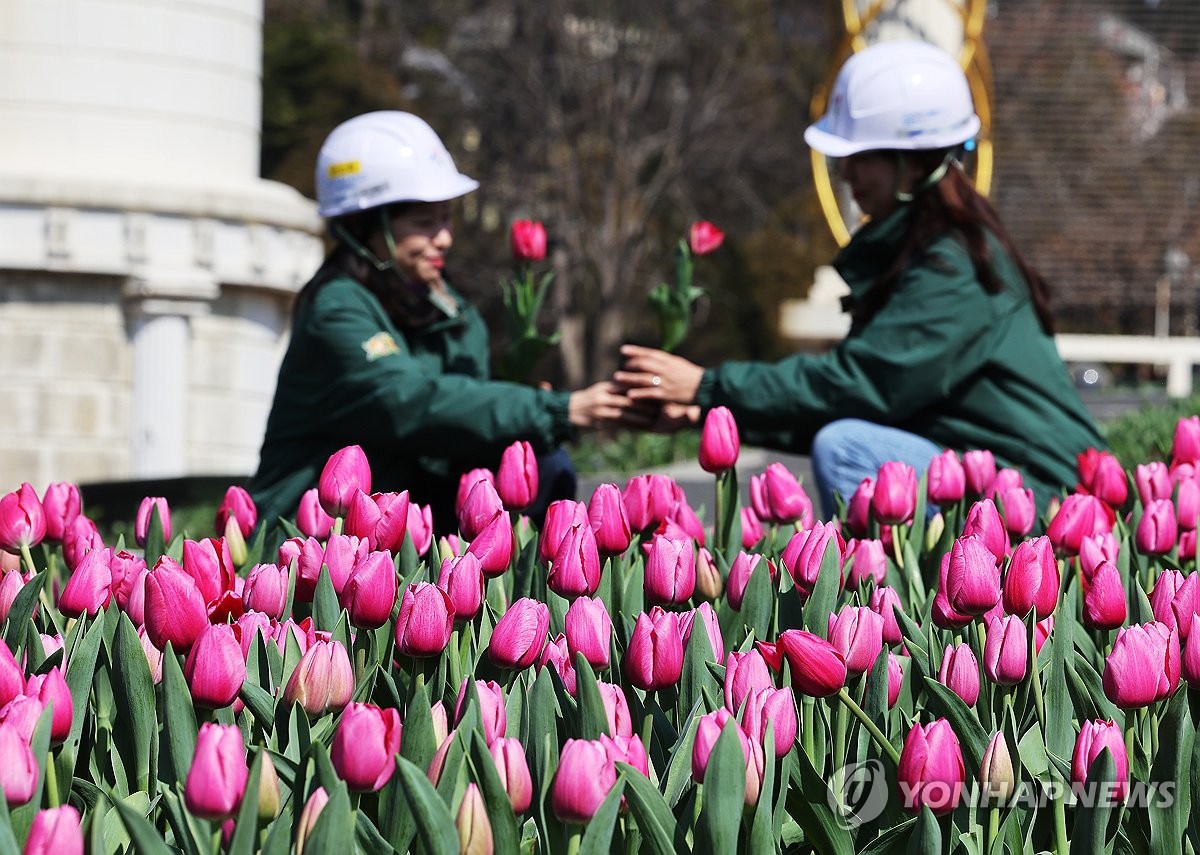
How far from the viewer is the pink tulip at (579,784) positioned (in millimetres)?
1405

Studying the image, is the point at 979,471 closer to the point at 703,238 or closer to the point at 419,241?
the point at 703,238

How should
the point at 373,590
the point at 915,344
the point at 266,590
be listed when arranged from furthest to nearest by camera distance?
the point at 915,344
the point at 266,590
the point at 373,590

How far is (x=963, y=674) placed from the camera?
1771 mm

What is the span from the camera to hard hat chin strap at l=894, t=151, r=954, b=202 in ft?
13.8

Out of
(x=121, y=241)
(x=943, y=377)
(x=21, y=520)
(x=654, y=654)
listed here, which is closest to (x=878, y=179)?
(x=943, y=377)

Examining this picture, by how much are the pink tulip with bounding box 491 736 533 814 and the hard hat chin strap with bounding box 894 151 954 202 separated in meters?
2.95

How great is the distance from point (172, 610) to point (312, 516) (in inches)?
34.2

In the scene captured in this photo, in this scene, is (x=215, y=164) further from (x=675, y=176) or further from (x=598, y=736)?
(x=675, y=176)

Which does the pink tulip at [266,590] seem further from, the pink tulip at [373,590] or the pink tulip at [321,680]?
the pink tulip at [321,680]

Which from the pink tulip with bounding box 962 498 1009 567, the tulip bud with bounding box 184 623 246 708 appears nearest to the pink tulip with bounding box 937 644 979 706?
the pink tulip with bounding box 962 498 1009 567

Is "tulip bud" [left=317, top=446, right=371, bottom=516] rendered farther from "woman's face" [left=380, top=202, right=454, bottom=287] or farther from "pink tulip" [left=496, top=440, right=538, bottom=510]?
"woman's face" [left=380, top=202, right=454, bottom=287]

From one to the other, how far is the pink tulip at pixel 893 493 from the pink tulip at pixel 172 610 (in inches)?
47.0

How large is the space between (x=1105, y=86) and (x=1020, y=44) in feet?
5.62

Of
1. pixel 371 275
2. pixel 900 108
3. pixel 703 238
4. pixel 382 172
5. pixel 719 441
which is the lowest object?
pixel 719 441
